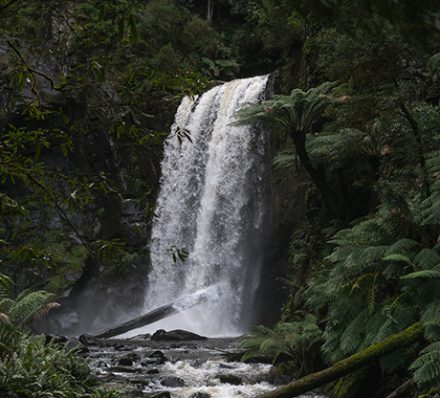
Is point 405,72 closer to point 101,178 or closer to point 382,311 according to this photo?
point 382,311

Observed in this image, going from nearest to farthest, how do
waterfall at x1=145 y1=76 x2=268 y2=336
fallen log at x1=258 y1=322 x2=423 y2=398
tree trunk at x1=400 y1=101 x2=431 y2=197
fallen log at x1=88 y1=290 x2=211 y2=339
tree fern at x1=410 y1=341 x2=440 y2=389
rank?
fallen log at x1=258 y1=322 x2=423 y2=398 < tree fern at x1=410 y1=341 x2=440 y2=389 < tree trunk at x1=400 y1=101 x2=431 y2=197 < fallen log at x1=88 y1=290 x2=211 y2=339 < waterfall at x1=145 y1=76 x2=268 y2=336

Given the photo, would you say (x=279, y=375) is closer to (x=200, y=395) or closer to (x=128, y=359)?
(x=200, y=395)

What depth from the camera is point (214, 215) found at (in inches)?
691

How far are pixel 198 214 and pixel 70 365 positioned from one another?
34.1ft

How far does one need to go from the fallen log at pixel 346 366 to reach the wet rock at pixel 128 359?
6.38 m

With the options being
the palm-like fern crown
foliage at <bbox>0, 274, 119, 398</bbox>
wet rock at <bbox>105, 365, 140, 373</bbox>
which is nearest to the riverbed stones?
foliage at <bbox>0, 274, 119, 398</bbox>

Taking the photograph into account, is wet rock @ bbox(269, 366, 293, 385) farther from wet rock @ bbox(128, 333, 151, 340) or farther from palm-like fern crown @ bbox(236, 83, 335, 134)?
wet rock @ bbox(128, 333, 151, 340)

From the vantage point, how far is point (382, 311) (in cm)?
625

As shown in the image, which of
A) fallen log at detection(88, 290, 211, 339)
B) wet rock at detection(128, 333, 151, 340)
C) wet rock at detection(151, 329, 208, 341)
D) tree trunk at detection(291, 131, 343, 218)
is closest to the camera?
tree trunk at detection(291, 131, 343, 218)

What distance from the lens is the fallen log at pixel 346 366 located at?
4301mm

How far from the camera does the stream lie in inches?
332

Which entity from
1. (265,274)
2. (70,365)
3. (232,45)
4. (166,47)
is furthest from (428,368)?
(232,45)

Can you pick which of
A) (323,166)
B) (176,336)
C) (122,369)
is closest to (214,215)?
(176,336)

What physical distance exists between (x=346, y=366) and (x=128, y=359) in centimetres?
664
